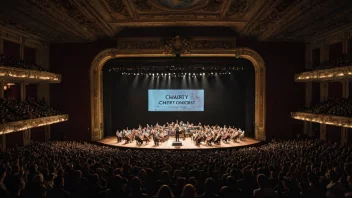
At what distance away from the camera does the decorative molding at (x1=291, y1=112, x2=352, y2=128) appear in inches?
507

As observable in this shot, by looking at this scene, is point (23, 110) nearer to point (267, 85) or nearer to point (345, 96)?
point (267, 85)

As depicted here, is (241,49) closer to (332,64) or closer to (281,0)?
(332,64)

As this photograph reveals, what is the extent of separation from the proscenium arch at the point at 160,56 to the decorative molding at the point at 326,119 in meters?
2.55

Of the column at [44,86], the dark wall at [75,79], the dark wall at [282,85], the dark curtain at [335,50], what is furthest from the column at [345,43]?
the column at [44,86]

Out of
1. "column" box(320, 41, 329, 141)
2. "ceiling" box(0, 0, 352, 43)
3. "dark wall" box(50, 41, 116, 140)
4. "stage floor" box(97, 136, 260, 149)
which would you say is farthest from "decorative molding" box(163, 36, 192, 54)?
"column" box(320, 41, 329, 141)

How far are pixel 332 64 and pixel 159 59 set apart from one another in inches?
481

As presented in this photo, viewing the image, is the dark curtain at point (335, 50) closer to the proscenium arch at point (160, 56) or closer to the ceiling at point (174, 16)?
the ceiling at point (174, 16)

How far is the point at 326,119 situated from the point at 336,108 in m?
0.88

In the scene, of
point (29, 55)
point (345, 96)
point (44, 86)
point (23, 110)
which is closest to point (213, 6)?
point (345, 96)

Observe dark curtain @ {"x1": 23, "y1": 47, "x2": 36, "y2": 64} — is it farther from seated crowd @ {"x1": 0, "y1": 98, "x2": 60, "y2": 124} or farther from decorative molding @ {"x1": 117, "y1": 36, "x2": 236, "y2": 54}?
decorative molding @ {"x1": 117, "y1": 36, "x2": 236, "y2": 54}

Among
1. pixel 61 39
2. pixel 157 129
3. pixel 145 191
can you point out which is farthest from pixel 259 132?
pixel 61 39

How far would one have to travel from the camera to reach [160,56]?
20375mm

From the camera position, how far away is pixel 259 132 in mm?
19719

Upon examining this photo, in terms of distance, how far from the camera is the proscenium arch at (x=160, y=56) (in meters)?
19.4
